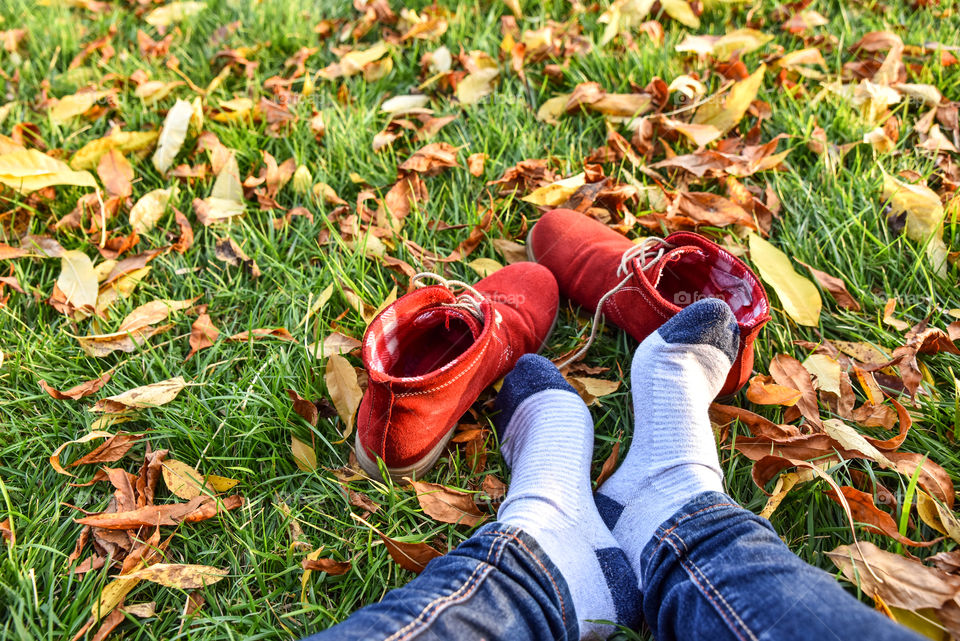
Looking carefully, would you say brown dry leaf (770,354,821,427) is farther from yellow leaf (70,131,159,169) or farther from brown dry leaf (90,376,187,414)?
yellow leaf (70,131,159,169)

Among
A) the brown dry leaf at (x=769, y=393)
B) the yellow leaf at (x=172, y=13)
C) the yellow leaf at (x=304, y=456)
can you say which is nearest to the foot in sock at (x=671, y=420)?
the brown dry leaf at (x=769, y=393)

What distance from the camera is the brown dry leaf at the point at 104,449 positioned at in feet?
4.13

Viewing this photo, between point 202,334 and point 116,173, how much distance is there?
67cm

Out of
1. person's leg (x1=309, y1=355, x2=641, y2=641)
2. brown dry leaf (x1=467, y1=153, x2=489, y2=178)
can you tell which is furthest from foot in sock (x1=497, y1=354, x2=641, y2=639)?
brown dry leaf (x1=467, y1=153, x2=489, y2=178)

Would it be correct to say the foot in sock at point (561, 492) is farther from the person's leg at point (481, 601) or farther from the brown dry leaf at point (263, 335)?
the brown dry leaf at point (263, 335)

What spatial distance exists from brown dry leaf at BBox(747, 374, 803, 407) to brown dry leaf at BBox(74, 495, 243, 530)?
42.8 inches

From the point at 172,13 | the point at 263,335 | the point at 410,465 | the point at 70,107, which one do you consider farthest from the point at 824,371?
the point at 172,13

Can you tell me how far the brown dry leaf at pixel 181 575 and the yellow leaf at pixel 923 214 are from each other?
1.69 m

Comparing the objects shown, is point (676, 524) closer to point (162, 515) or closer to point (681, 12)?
point (162, 515)

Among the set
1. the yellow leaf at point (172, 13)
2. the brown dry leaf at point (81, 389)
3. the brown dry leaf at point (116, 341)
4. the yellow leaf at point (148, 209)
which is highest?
the yellow leaf at point (172, 13)

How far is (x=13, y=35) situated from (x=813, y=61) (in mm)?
2816

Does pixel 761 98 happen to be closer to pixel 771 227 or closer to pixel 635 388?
pixel 771 227

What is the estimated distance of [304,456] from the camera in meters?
1.26

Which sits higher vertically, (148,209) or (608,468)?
(148,209)
